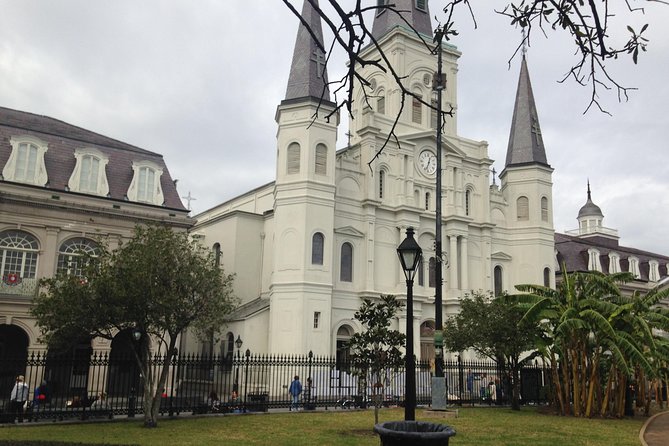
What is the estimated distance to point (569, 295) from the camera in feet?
75.1

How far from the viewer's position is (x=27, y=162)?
2972 cm

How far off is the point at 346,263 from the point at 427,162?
10.1 m

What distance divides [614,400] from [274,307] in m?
18.2

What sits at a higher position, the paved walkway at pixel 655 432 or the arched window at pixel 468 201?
the arched window at pixel 468 201

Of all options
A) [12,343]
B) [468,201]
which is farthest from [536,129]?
[12,343]

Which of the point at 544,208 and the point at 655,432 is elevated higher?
the point at 544,208

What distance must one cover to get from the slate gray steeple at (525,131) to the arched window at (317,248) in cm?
1897

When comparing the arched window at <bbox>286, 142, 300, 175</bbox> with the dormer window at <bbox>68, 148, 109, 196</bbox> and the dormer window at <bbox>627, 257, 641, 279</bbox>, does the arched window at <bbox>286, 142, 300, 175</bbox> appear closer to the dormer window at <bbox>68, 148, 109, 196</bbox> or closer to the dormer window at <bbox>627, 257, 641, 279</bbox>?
the dormer window at <bbox>68, 148, 109, 196</bbox>

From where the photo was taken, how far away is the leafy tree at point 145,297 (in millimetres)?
17766

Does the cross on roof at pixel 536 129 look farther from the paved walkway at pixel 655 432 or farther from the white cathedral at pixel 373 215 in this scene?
the paved walkway at pixel 655 432

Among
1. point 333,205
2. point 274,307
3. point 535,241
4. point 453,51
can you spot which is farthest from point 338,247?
point 453,51

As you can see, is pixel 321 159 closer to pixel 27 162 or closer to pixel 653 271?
pixel 27 162

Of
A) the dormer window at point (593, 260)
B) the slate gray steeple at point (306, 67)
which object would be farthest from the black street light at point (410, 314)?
the dormer window at point (593, 260)

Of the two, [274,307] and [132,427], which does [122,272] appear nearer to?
[132,427]
